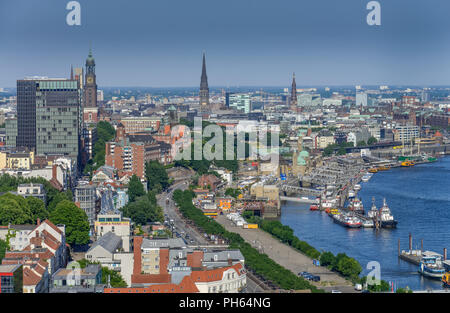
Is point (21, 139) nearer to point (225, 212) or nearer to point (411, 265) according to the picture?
point (225, 212)

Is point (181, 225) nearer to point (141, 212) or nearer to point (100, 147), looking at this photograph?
point (141, 212)

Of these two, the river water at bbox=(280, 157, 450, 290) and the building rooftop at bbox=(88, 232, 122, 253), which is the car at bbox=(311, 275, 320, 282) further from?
the building rooftop at bbox=(88, 232, 122, 253)

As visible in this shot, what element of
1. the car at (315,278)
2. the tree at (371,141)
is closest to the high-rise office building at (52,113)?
the car at (315,278)

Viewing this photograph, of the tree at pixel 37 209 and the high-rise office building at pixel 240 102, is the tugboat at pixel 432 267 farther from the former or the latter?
the high-rise office building at pixel 240 102

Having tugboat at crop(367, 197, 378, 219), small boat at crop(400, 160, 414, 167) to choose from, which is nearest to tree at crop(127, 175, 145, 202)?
tugboat at crop(367, 197, 378, 219)

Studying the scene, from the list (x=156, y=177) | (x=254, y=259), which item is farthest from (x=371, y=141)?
(x=254, y=259)

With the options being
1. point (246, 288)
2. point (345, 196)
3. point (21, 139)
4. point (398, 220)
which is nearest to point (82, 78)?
point (21, 139)
